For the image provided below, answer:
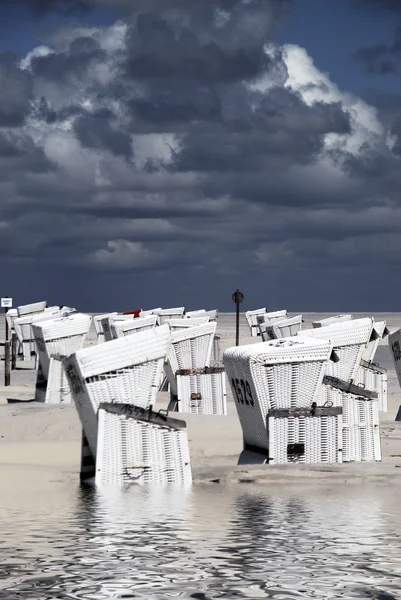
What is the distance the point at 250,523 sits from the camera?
9289 mm

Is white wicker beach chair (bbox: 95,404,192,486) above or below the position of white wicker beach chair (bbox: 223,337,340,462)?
below

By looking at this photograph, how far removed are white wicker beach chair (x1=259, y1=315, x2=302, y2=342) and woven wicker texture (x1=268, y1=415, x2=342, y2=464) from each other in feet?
45.5

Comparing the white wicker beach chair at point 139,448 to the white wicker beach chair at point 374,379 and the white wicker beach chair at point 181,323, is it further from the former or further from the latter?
the white wicker beach chair at point 181,323

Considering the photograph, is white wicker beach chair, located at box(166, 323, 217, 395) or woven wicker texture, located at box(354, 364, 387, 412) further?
woven wicker texture, located at box(354, 364, 387, 412)

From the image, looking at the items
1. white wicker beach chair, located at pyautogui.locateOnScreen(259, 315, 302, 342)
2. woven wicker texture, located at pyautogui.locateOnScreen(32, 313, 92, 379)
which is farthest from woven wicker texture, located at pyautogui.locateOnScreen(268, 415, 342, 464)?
white wicker beach chair, located at pyautogui.locateOnScreen(259, 315, 302, 342)

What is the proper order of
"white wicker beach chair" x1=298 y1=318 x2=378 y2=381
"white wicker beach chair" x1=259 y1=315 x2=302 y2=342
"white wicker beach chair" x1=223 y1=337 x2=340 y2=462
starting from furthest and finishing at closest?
"white wicker beach chair" x1=259 y1=315 x2=302 y2=342, "white wicker beach chair" x1=298 y1=318 x2=378 y2=381, "white wicker beach chair" x1=223 y1=337 x2=340 y2=462

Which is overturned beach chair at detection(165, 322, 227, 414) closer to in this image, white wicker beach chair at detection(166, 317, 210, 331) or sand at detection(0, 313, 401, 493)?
sand at detection(0, 313, 401, 493)

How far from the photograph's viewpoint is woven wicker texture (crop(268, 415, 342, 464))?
1191cm

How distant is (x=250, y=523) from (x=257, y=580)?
2.21 m

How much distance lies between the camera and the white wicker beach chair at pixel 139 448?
11.1 metres

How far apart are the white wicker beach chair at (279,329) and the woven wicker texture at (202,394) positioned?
726 cm

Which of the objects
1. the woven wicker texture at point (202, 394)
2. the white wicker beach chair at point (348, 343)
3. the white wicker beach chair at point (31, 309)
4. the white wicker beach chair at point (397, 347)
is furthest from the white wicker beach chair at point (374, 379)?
the white wicker beach chair at point (31, 309)

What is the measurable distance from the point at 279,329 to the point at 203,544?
65.1ft

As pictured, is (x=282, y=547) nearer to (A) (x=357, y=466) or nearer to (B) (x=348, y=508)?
(B) (x=348, y=508)
